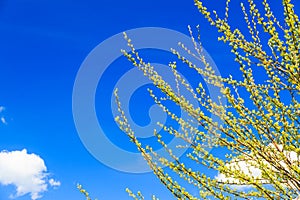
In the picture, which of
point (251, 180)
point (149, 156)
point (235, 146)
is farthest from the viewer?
point (149, 156)

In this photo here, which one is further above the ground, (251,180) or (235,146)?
(235,146)

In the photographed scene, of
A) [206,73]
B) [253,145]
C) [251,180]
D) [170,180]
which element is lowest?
[251,180]

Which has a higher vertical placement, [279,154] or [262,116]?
[262,116]

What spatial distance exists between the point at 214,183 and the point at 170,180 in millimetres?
Result: 521

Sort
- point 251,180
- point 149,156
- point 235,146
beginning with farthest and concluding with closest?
point 149,156 < point 235,146 < point 251,180

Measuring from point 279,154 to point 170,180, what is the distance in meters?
1.26

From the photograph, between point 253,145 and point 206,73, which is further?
point 206,73

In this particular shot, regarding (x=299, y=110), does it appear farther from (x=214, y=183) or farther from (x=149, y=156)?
(x=149, y=156)

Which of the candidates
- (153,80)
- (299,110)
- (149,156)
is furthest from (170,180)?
(299,110)

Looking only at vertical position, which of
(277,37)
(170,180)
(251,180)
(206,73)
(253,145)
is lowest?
(251,180)

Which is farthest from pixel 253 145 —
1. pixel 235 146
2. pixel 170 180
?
pixel 170 180

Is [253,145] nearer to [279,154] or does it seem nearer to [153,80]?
[279,154]

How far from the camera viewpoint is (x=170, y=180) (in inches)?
170

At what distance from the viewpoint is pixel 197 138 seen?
461cm
